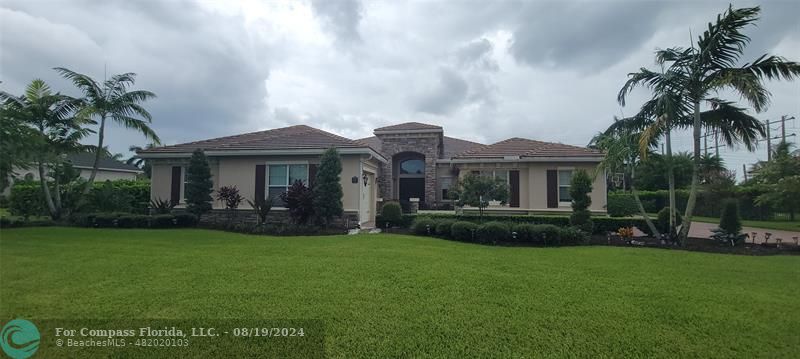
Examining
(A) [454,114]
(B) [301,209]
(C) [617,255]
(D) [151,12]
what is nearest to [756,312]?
(C) [617,255]

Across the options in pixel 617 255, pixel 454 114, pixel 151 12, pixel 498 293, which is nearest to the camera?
pixel 498 293

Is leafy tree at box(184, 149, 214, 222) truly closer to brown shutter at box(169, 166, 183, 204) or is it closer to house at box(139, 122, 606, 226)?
house at box(139, 122, 606, 226)

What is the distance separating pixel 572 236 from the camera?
1023 centimetres

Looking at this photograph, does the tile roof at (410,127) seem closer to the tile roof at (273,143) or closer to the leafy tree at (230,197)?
the tile roof at (273,143)

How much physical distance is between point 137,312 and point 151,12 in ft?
29.5

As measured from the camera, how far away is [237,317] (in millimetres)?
4012

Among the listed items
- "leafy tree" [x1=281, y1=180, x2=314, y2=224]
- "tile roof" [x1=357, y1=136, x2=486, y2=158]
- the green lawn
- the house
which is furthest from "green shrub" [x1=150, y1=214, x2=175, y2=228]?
"tile roof" [x1=357, y1=136, x2=486, y2=158]

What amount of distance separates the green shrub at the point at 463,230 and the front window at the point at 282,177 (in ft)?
20.6

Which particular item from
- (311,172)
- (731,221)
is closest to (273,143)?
(311,172)

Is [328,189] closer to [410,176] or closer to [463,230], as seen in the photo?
[463,230]

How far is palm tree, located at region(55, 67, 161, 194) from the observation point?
14.4 meters

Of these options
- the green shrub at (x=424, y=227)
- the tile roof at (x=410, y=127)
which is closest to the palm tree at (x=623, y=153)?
the green shrub at (x=424, y=227)

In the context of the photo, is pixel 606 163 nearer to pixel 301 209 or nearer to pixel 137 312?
pixel 301 209

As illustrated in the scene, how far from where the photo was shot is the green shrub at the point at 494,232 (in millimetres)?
10219
